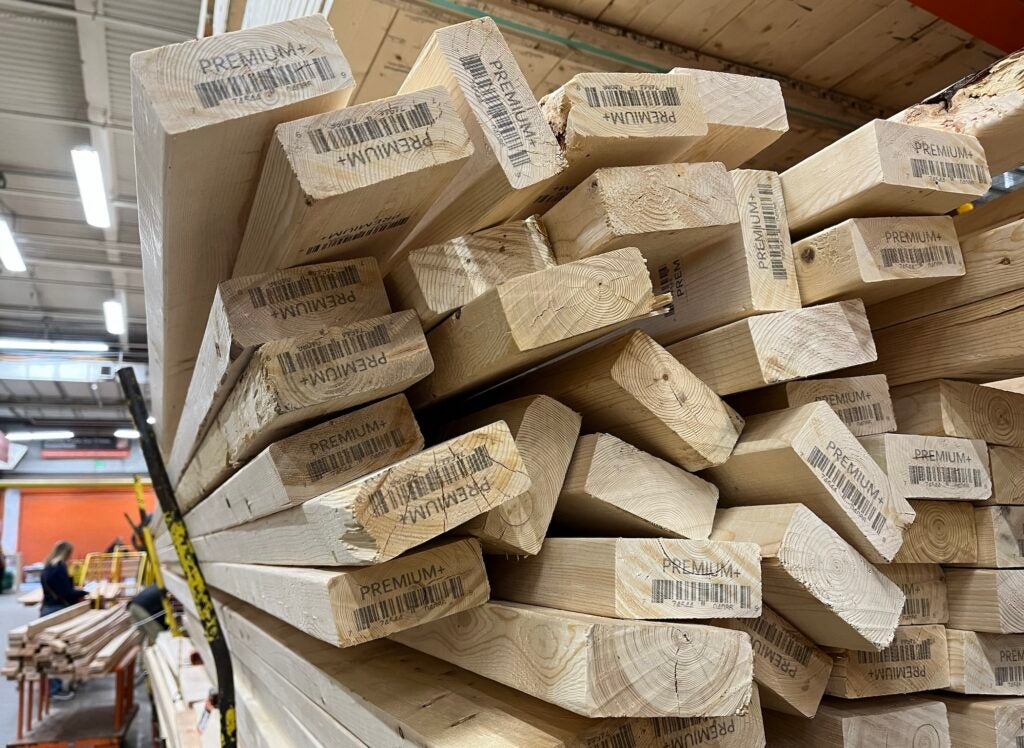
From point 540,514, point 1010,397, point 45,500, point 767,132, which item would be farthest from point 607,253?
point 45,500

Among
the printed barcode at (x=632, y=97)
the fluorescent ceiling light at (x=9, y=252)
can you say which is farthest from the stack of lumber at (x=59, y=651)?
the printed barcode at (x=632, y=97)

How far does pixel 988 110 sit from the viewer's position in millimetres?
1940

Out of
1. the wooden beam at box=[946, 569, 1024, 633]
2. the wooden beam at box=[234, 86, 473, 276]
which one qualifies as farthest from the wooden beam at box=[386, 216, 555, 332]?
the wooden beam at box=[946, 569, 1024, 633]

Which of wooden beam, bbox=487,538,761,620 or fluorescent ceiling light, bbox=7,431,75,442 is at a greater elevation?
fluorescent ceiling light, bbox=7,431,75,442

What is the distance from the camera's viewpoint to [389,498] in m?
1.21

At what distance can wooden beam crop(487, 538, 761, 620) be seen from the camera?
1.34 metres

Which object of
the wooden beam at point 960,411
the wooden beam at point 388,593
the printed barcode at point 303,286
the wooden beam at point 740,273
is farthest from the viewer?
the wooden beam at point 960,411

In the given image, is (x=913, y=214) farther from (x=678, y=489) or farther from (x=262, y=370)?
(x=262, y=370)

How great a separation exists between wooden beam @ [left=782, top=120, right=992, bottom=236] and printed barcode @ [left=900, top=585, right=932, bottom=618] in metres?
0.96

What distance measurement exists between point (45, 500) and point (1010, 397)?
80.2 feet

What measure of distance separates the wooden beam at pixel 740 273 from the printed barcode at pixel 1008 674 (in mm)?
1102

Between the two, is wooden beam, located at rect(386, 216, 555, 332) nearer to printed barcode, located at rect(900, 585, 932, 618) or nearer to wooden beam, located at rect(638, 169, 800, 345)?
wooden beam, located at rect(638, 169, 800, 345)

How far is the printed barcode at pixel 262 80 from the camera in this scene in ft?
3.85

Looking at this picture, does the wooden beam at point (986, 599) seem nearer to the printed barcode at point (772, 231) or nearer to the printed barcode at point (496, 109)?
the printed barcode at point (772, 231)
